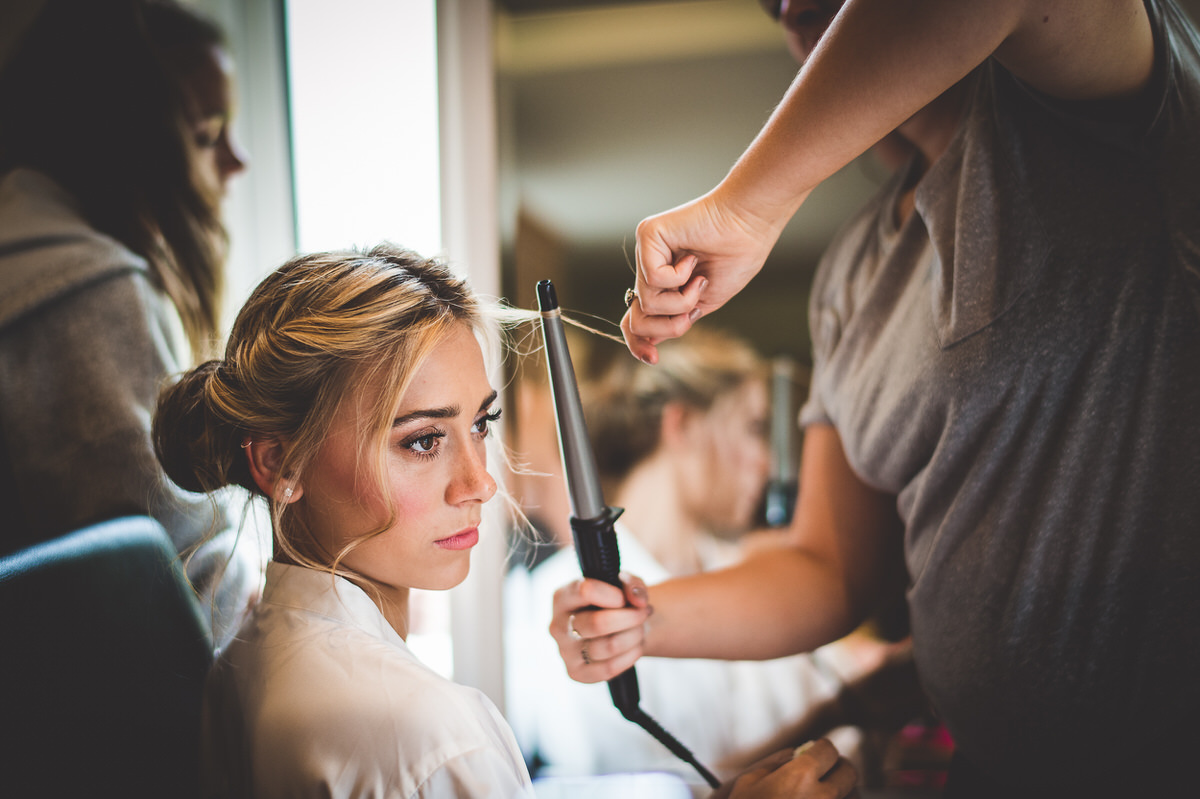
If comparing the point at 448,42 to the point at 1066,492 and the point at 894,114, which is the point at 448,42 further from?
the point at 1066,492

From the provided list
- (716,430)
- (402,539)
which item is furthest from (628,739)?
(402,539)

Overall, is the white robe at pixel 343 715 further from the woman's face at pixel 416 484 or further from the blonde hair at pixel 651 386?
the blonde hair at pixel 651 386

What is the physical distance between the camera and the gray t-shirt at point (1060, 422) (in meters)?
0.50

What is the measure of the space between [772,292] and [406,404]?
70 cm

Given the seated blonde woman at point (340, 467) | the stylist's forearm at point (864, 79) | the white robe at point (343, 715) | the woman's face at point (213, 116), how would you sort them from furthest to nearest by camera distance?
the woman's face at point (213, 116), the seated blonde woman at point (340, 467), the white robe at point (343, 715), the stylist's forearm at point (864, 79)

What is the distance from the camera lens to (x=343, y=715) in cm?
51

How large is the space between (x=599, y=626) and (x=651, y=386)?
59 centimetres

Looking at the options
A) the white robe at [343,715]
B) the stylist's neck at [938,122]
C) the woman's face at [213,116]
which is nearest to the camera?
the white robe at [343,715]

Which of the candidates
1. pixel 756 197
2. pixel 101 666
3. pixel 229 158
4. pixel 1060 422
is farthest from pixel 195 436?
pixel 1060 422

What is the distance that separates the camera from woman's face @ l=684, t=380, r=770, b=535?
1.11 meters

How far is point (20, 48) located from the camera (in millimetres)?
807

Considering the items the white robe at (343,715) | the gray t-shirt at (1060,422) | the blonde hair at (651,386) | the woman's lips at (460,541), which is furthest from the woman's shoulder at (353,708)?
the blonde hair at (651,386)

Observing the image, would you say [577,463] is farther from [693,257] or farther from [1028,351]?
[1028,351]

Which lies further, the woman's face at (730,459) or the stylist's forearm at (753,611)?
the woman's face at (730,459)
